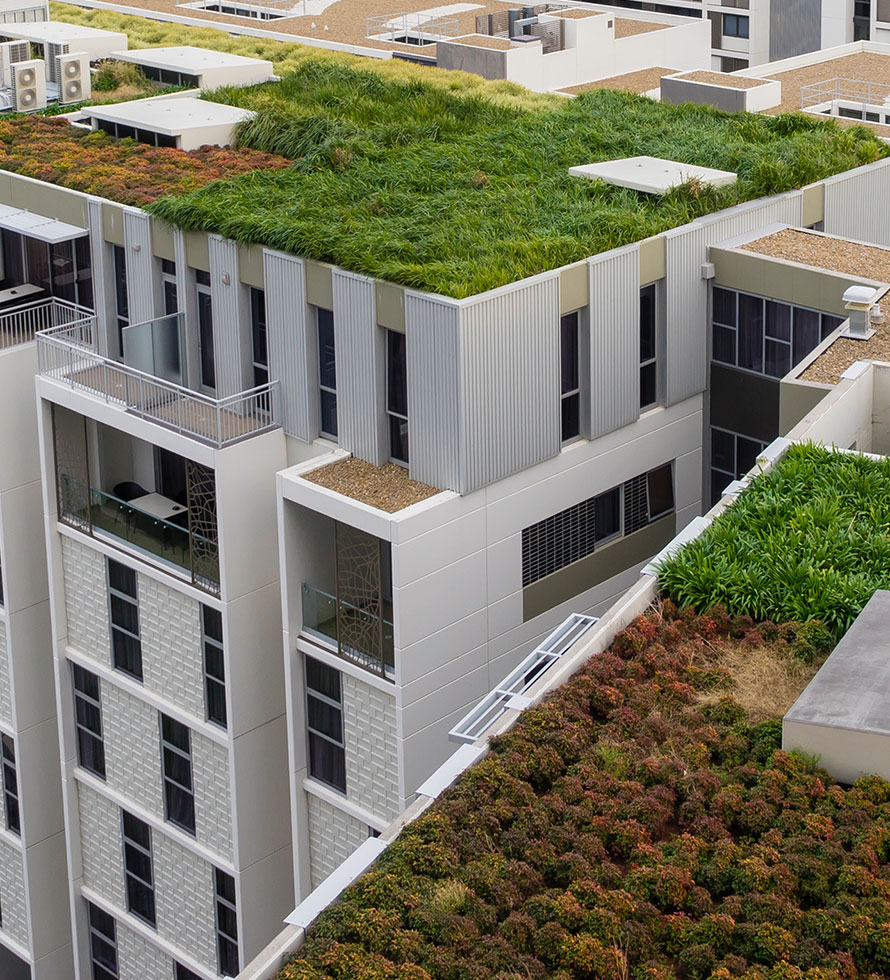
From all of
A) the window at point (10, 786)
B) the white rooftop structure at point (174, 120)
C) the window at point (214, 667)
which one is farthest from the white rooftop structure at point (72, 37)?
the window at point (214, 667)

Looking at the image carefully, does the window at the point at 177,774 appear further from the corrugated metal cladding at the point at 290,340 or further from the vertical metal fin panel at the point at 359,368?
the vertical metal fin panel at the point at 359,368

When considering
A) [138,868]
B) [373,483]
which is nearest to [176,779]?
[138,868]

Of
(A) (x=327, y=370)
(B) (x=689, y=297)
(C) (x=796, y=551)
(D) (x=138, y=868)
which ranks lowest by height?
(D) (x=138, y=868)

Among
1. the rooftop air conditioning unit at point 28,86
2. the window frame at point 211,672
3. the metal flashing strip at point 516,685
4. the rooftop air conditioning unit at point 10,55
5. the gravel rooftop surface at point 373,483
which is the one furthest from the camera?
the rooftop air conditioning unit at point 10,55

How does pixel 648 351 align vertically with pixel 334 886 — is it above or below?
above

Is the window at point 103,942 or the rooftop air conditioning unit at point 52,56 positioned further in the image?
the rooftop air conditioning unit at point 52,56

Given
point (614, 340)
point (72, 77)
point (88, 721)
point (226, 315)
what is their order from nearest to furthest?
point (614, 340) → point (226, 315) → point (88, 721) → point (72, 77)

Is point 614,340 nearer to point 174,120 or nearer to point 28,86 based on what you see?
point 174,120
